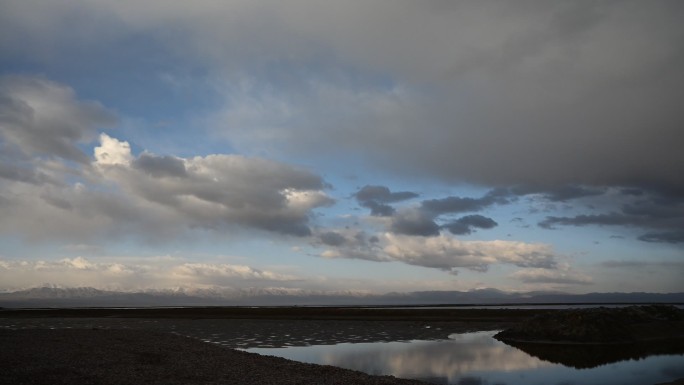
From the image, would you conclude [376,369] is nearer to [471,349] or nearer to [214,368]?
[214,368]

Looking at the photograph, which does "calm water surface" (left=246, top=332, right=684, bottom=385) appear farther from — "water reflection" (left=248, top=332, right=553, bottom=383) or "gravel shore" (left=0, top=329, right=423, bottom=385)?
"gravel shore" (left=0, top=329, right=423, bottom=385)

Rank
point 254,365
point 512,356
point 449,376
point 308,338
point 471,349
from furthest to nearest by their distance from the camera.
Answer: point 308,338 → point 471,349 → point 512,356 → point 254,365 → point 449,376

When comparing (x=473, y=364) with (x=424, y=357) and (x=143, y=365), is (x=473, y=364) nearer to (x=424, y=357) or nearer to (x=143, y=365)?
(x=424, y=357)

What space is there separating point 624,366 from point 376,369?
13.1 meters

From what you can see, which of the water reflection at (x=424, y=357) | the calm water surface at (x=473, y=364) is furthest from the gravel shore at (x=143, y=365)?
the calm water surface at (x=473, y=364)

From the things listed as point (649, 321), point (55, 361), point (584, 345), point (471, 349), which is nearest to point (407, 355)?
point (471, 349)

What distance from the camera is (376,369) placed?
21625mm

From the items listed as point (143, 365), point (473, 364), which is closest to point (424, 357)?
point (473, 364)

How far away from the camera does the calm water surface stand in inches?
763

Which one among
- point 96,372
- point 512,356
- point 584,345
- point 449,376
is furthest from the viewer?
point 584,345

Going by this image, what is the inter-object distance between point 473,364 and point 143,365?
53.1 ft

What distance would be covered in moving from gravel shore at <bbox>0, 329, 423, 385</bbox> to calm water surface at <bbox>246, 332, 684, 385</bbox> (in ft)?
11.8

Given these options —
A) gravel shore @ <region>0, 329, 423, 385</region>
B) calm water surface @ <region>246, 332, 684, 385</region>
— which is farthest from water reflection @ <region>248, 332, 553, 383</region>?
gravel shore @ <region>0, 329, 423, 385</region>

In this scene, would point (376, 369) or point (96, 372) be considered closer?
point (96, 372)
